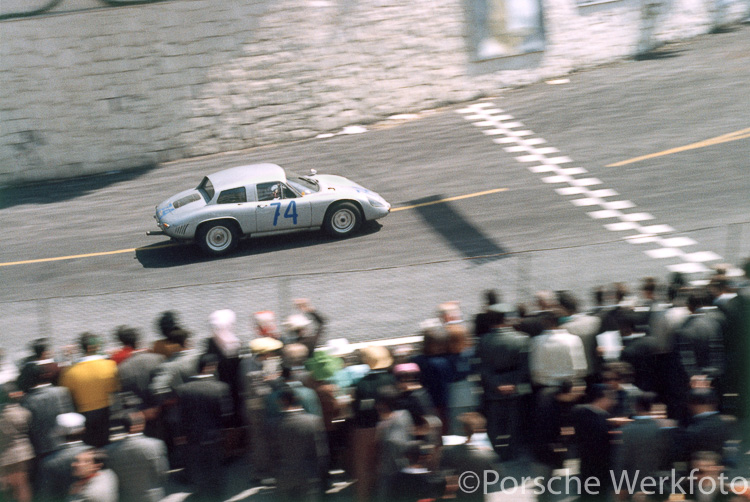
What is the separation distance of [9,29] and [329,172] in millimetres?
7915

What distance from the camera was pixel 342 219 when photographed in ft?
48.0

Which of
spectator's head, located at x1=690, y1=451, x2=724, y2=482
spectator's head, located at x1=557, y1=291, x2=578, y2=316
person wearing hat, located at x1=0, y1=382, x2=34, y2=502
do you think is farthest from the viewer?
spectator's head, located at x1=557, y1=291, x2=578, y2=316

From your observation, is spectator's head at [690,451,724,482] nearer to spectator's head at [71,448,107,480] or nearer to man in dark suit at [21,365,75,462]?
spectator's head at [71,448,107,480]

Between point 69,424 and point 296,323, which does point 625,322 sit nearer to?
point 296,323

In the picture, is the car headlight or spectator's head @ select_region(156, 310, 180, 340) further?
the car headlight

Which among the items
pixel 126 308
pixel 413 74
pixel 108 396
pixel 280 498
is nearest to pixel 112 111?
pixel 413 74

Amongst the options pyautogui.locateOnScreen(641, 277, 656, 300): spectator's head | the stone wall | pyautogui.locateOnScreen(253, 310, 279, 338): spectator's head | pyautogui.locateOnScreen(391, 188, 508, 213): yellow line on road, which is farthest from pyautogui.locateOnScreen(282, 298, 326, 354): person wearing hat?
the stone wall

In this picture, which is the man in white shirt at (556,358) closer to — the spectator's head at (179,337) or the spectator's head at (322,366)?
the spectator's head at (322,366)

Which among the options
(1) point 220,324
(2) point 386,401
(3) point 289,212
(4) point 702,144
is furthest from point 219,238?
(4) point 702,144

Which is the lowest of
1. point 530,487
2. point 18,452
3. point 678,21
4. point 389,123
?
point 530,487

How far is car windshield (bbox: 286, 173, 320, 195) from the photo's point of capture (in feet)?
47.5

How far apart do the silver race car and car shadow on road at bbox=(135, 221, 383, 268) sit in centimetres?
23

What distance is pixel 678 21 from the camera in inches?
917

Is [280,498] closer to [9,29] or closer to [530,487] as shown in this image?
[530,487]
